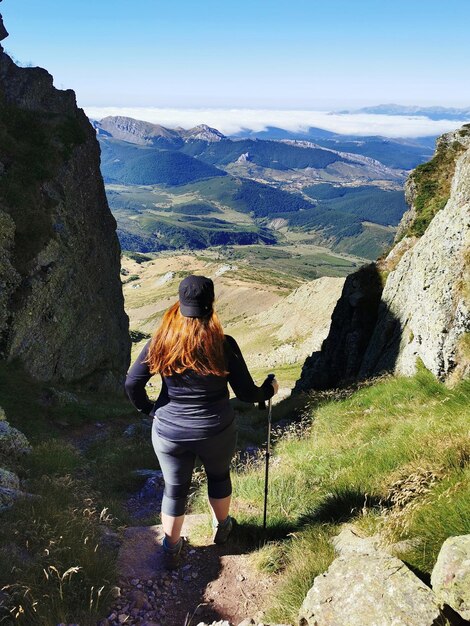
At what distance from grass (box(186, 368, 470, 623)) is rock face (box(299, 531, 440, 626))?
0.32 m

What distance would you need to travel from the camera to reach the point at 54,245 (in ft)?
90.3

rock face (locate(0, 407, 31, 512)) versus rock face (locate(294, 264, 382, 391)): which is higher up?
rock face (locate(0, 407, 31, 512))

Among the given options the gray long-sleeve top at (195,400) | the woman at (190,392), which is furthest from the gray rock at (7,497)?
the gray long-sleeve top at (195,400)

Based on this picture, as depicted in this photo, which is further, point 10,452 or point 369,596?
point 10,452

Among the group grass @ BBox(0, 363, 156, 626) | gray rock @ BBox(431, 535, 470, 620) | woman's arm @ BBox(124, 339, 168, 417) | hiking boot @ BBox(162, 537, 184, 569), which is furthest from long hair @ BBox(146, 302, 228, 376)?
gray rock @ BBox(431, 535, 470, 620)

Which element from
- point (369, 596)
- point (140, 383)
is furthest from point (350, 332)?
point (369, 596)

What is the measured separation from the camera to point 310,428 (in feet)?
41.4

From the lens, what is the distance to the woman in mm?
5391

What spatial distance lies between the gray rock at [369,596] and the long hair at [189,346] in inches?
96.3

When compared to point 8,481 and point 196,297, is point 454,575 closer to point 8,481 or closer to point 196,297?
point 196,297

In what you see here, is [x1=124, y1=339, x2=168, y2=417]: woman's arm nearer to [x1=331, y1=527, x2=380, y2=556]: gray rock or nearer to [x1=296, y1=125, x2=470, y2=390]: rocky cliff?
[x1=331, y1=527, x2=380, y2=556]: gray rock

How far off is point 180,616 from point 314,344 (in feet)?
252

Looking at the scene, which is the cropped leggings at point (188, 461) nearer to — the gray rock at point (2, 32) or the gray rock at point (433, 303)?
the gray rock at point (433, 303)

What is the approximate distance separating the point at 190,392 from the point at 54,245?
976 inches
